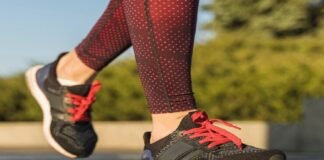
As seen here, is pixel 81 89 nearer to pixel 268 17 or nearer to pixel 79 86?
pixel 79 86

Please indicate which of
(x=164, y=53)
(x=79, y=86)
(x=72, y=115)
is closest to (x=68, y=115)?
(x=72, y=115)

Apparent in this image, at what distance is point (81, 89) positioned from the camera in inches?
117

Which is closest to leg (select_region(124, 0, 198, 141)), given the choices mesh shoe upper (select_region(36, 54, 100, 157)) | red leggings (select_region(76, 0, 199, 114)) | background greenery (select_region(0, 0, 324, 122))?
red leggings (select_region(76, 0, 199, 114))

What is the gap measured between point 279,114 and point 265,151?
8.71 meters

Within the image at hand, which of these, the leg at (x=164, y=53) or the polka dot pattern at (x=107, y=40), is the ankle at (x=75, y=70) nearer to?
the polka dot pattern at (x=107, y=40)

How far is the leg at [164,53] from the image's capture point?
207 cm

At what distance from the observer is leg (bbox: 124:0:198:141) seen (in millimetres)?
2072

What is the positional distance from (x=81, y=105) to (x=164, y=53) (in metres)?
0.93

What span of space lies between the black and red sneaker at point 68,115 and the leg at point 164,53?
80cm

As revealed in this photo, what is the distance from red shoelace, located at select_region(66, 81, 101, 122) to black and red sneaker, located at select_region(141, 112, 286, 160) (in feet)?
2.75

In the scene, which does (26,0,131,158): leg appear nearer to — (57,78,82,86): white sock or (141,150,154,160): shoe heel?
(57,78,82,86): white sock

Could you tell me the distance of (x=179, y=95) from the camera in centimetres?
212

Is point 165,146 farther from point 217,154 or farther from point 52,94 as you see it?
point 52,94

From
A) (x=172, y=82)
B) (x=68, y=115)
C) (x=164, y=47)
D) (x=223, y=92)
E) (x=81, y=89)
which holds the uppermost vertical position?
(x=164, y=47)
